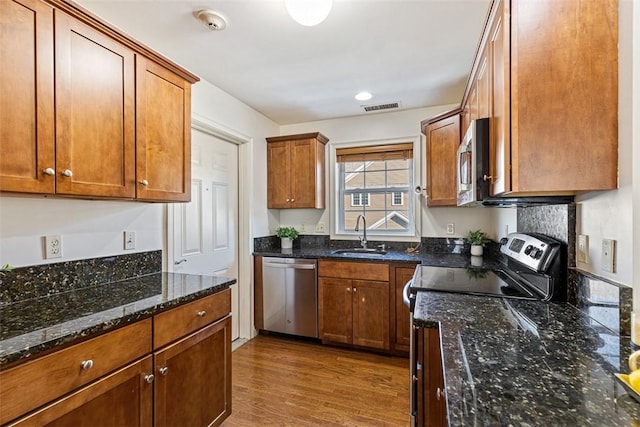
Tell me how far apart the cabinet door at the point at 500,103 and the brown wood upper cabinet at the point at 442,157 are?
4.04 ft

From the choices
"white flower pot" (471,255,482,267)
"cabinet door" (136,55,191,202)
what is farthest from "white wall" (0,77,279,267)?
"white flower pot" (471,255,482,267)

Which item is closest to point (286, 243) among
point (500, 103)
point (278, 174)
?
point (278, 174)

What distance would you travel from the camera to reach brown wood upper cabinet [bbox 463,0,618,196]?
3.51ft

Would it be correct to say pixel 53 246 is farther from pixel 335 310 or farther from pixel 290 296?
pixel 335 310

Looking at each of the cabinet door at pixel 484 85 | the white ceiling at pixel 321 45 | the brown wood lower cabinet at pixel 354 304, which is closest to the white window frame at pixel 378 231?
the white ceiling at pixel 321 45

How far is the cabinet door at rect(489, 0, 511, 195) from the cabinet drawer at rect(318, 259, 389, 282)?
1.50 meters

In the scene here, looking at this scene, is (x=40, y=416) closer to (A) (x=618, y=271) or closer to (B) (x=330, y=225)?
(A) (x=618, y=271)

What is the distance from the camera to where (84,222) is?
1.67m

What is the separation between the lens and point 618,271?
1.07m

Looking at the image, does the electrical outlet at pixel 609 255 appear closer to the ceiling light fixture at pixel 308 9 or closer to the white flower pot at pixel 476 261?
the white flower pot at pixel 476 261

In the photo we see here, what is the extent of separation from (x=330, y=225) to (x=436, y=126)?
5.04 ft

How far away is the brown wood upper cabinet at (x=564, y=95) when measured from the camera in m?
1.07

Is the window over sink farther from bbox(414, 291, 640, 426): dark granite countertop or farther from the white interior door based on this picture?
bbox(414, 291, 640, 426): dark granite countertop

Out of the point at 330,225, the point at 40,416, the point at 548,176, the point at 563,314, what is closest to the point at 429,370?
the point at 563,314
